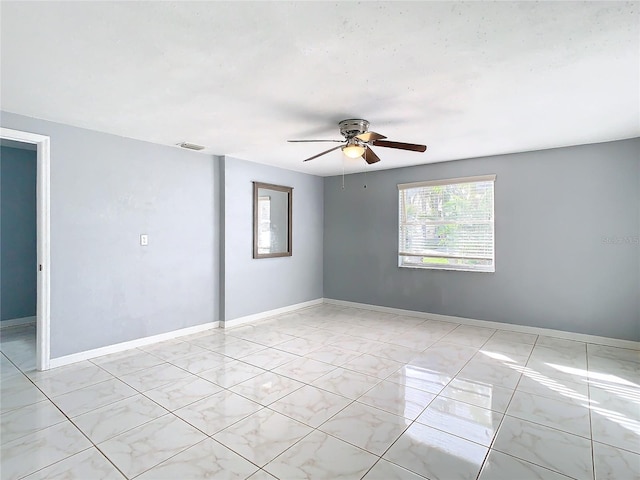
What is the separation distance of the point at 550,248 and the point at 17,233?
7154 mm

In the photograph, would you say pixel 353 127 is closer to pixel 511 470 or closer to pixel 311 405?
pixel 311 405

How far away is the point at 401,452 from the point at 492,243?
11.3 ft

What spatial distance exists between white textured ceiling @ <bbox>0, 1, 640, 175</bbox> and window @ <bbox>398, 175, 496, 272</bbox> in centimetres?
128

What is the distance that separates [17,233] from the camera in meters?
4.74

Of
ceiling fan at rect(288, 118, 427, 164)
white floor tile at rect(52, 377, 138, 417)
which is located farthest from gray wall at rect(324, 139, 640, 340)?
white floor tile at rect(52, 377, 138, 417)

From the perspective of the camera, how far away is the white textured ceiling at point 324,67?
1.67 metres

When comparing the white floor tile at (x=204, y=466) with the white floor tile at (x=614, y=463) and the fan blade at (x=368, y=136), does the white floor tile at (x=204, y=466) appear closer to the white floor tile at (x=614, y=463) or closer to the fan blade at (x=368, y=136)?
the white floor tile at (x=614, y=463)

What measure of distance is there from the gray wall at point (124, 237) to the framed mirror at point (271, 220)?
637 millimetres

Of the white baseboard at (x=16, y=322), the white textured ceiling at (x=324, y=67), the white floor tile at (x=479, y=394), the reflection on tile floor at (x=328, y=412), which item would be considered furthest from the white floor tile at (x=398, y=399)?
the white baseboard at (x=16, y=322)

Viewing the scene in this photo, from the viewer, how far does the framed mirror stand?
5.06 m

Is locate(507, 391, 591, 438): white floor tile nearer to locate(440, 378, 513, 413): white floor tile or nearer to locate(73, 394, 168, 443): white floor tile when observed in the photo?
locate(440, 378, 513, 413): white floor tile

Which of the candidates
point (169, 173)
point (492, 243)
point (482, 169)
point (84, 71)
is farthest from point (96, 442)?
point (482, 169)

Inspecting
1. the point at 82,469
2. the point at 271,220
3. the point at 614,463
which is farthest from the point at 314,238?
the point at 614,463

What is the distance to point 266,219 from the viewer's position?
17.3ft
